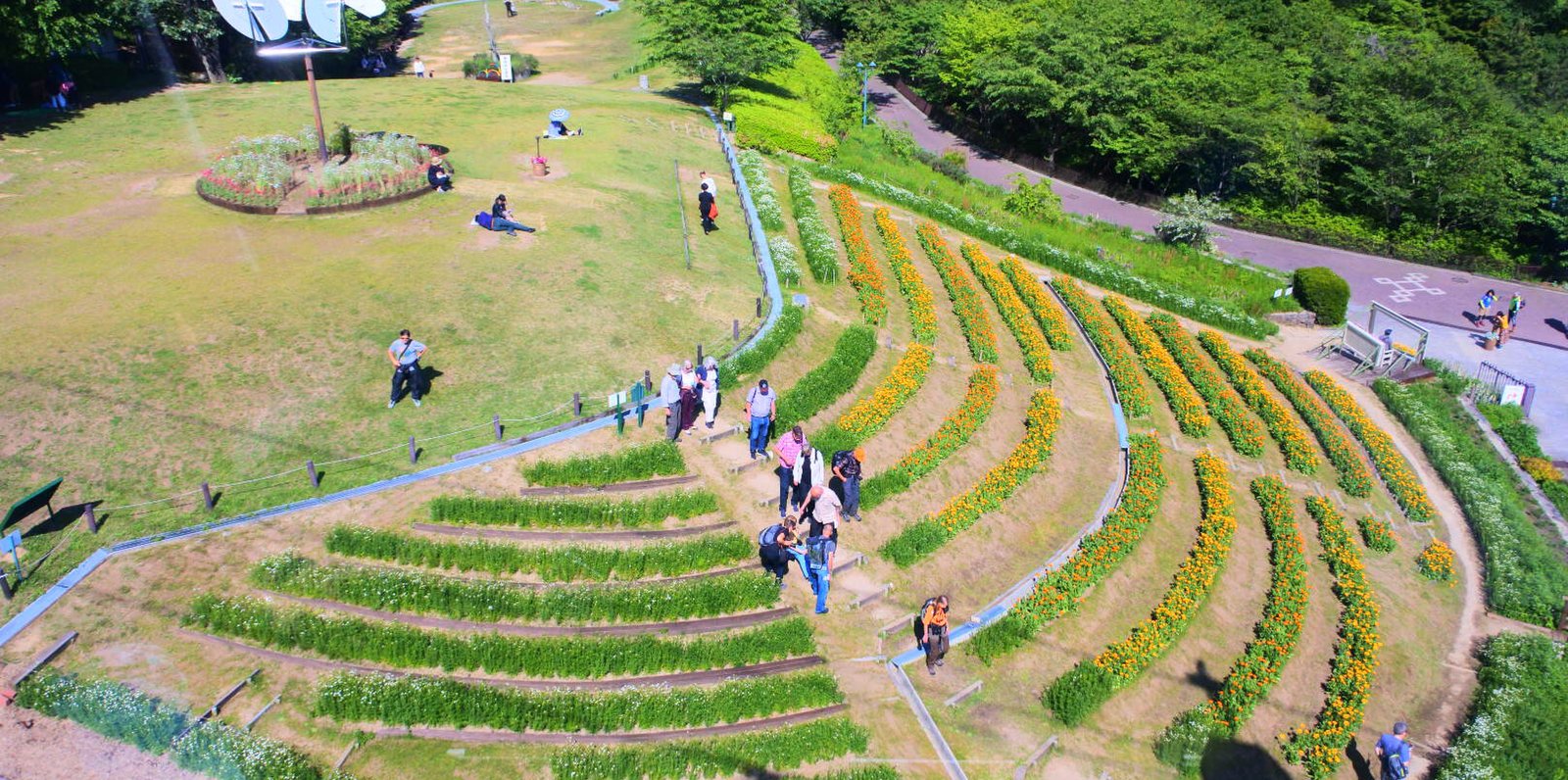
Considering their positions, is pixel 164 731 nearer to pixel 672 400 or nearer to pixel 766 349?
pixel 672 400

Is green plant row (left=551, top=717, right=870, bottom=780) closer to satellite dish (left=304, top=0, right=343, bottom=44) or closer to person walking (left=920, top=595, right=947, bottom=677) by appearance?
person walking (left=920, top=595, right=947, bottom=677)

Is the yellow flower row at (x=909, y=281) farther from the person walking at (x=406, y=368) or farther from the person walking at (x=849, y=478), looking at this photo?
the person walking at (x=406, y=368)

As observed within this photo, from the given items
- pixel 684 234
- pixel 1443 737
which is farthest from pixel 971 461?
pixel 684 234

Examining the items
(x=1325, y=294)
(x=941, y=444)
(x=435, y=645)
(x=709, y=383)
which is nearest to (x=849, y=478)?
(x=709, y=383)

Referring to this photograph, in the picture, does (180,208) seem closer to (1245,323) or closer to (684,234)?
(684,234)

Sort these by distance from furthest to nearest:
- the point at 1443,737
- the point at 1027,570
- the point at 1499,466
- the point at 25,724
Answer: the point at 1499,466, the point at 1027,570, the point at 1443,737, the point at 25,724

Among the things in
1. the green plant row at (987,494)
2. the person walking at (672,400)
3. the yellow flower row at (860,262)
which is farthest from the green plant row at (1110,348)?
the person walking at (672,400)
